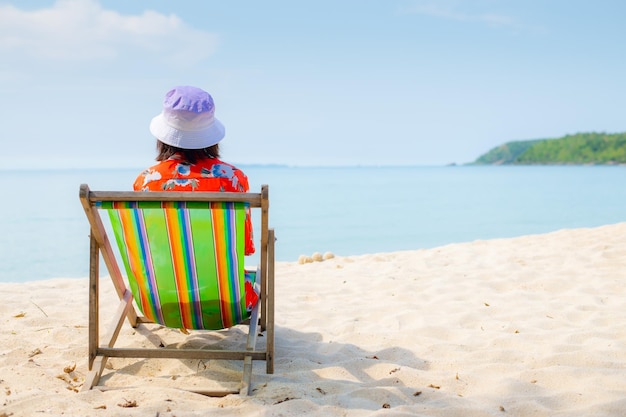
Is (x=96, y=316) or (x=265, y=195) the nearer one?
(x=265, y=195)

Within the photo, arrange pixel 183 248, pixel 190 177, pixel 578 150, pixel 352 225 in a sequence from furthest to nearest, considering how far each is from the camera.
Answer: pixel 578 150
pixel 352 225
pixel 190 177
pixel 183 248

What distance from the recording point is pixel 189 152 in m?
3.19

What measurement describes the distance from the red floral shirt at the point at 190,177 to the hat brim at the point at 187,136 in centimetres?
10

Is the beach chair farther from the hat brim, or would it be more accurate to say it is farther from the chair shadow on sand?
the hat brim

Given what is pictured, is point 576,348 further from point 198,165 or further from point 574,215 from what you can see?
point 574,215

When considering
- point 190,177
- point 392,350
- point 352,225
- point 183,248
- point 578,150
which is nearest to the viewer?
point 183,248

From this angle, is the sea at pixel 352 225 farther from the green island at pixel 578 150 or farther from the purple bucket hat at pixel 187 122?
the green island at pixel 578 150

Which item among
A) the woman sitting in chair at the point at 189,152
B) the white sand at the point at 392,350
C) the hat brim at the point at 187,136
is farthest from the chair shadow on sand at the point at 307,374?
the hat brim at the point at 187,136

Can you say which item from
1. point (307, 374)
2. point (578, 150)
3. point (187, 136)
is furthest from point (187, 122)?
point (578, 150)

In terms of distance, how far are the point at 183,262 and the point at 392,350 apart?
1.41m

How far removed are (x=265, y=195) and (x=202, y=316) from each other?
909mm

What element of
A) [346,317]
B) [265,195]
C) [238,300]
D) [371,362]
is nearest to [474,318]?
[346,317]

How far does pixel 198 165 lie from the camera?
3150 millimetres

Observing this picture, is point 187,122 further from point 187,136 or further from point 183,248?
point 183,248
